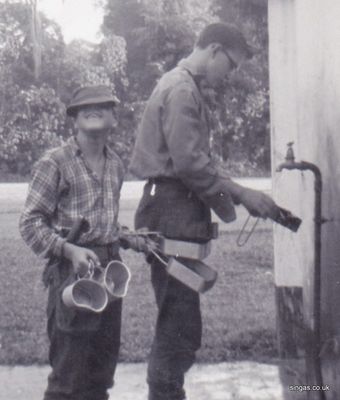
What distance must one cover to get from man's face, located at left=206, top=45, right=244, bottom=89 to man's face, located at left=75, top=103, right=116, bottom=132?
0.50 m

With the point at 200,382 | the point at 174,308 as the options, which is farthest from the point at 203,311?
the point at 174,308

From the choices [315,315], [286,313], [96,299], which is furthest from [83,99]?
[286,313]

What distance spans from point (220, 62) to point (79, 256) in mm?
1111

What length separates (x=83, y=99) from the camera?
12.7 feet

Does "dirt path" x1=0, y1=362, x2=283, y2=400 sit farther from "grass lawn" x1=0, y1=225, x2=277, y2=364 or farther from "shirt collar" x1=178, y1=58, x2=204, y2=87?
"shirt collar" x1=178, y1=58, x2=204, y2=87

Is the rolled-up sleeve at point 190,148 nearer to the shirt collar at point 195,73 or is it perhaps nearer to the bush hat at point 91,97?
the shirt collar at point 195,73

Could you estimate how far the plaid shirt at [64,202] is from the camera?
3.75 meters

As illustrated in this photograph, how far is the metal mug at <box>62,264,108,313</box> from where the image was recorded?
364cm

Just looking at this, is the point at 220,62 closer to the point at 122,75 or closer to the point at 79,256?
the point at 79,256

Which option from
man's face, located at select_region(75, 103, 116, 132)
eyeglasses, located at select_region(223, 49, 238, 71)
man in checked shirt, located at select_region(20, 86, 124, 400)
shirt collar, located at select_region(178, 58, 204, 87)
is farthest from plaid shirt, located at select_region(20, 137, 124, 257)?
eyeglasses, located at select_region(223, 49, 238, 71)

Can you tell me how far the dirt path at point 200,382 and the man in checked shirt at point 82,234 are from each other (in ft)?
3.34

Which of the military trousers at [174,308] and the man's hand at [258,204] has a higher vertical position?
the man's hand at [258,204]

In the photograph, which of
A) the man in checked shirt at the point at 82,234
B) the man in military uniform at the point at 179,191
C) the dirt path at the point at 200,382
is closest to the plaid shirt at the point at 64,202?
the man in checked shirt at the point at 82,234

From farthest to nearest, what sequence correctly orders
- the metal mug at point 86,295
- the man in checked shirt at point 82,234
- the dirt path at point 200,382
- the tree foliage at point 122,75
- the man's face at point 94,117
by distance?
the tree foliage at point 122,75 → the dirt path at point 200,382 → the man's face at point 94,117 → the man in checked shirt at point 82,234 → the metal mug at point 86,295
